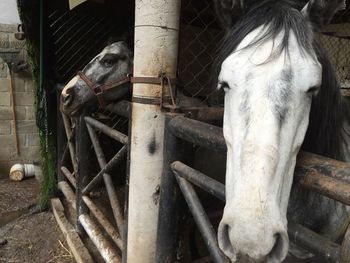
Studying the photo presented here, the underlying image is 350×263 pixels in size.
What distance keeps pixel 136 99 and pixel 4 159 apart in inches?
182

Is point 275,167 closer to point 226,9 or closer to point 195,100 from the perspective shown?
point 226,9

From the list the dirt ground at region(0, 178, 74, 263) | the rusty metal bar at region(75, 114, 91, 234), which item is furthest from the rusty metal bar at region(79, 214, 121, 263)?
the dirt ground at region(0, 178, 74, 263)

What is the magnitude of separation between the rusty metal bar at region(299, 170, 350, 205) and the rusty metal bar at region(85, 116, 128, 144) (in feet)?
3.76

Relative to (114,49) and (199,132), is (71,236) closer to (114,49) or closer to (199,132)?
(114,49)

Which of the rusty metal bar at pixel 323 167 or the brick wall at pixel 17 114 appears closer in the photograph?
the rusty metal bar at pixel 323 167

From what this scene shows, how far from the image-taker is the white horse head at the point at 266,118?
81 cm

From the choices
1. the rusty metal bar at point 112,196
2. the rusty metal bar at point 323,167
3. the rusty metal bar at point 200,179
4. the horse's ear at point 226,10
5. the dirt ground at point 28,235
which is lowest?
the dirt ground at point 28,235

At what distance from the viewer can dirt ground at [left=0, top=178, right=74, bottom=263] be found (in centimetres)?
283

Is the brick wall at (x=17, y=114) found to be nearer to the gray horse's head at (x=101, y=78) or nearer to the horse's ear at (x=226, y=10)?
the gray horse's head at (x=101, y=78)

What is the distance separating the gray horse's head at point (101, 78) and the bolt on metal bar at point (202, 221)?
141 cm

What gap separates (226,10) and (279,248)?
887 mm

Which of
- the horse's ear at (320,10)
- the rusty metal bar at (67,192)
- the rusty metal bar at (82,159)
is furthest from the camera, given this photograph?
the rusty metal bar at (67,192)

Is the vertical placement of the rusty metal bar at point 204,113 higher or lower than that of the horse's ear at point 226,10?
lower

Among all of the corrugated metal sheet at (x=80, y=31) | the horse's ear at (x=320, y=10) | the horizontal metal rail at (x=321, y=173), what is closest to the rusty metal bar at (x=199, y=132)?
the horizontal metal rail at (x=321, y=173)
